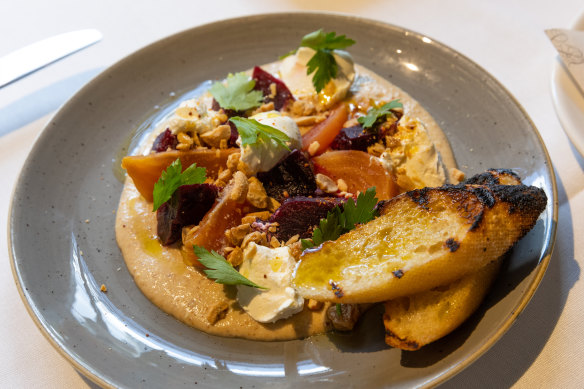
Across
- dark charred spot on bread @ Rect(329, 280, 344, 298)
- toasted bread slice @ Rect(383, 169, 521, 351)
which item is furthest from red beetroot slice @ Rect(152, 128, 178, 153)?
toasted bread slice @ Rect(383, 169, 521, 351)

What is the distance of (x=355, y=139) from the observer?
2588 millimetres

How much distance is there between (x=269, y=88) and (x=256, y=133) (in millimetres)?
741

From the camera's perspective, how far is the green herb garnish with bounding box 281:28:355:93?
295 centimetres

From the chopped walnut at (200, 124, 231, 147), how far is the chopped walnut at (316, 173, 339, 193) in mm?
591

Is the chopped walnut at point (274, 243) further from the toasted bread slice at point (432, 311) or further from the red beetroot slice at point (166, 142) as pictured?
the red beetroot slice at point (166, 142)

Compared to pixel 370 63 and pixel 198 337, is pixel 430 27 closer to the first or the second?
pixel 370 63

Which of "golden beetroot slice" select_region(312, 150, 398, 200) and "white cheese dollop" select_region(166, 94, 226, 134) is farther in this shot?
"white cheese dollop" select_region(166, 94, 226, 134)

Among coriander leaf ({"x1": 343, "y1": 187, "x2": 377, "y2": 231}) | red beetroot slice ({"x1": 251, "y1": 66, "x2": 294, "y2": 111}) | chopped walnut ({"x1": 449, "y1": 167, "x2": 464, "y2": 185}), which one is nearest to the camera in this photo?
coriander leaf ({"x1": 343, "y1": 187, "x2": 377, "y2": 231})

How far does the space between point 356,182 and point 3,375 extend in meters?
1.92

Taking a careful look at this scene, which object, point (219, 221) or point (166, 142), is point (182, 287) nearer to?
point (219, 221)

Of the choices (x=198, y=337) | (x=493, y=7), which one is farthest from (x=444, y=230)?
(x=493, y=7)

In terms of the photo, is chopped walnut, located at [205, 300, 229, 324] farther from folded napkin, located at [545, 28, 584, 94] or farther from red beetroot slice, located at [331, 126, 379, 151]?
folded napkin, located at [545, 28, 584, 94]

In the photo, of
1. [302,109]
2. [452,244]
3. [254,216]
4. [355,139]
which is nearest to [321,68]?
[302,109]

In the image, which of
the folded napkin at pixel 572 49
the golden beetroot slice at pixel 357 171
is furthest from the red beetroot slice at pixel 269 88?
the folded napkin at pixel 572 49
